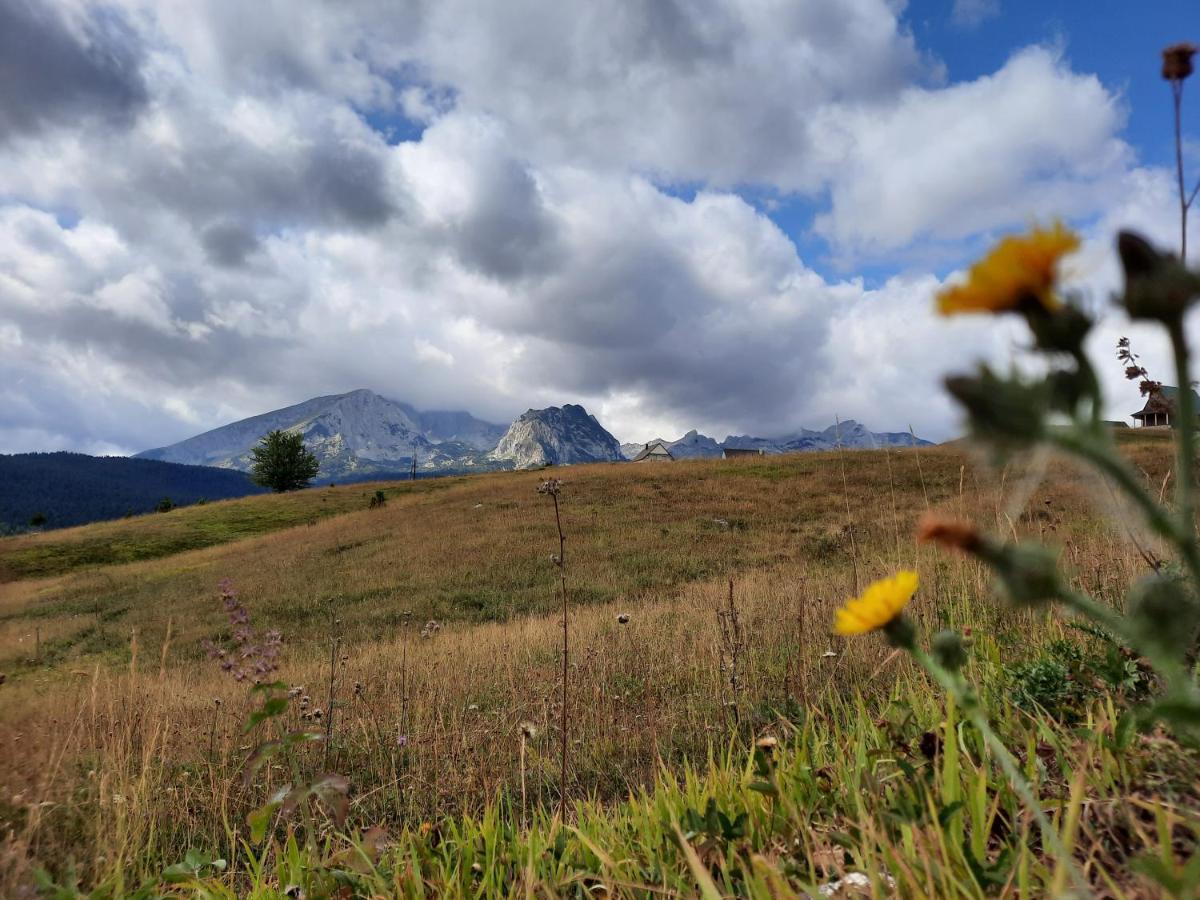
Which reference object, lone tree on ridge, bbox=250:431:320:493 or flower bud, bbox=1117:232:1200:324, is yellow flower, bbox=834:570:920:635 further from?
lone tree on ridge, bbox=250:431:320:493

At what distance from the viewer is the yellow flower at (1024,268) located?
27.4 inches

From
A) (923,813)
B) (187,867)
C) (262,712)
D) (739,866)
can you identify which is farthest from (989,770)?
(187,867)

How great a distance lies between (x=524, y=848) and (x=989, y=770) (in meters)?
1.44

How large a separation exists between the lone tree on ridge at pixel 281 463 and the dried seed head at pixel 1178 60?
77.5 m

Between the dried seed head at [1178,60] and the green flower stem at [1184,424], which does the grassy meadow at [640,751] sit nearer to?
the green flower stem at [1184,424]

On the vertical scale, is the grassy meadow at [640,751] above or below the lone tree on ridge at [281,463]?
below

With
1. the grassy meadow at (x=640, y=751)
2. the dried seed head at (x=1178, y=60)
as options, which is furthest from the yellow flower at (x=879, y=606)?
the dried seed head at (x=1178, y=60)

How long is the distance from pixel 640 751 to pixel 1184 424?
17.0ft

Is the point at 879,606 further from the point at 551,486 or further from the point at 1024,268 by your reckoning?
the point at 551,486

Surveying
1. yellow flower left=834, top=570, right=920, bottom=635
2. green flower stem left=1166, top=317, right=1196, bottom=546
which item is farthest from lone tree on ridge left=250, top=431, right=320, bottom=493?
green flower stem left=1166, top=317, right=1196, bottom=546

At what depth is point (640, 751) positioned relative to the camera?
524 centimetres

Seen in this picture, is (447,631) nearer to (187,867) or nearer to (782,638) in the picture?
(782,638)

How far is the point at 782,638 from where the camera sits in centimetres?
766

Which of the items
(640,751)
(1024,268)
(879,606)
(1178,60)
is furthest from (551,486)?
(1024,268)
